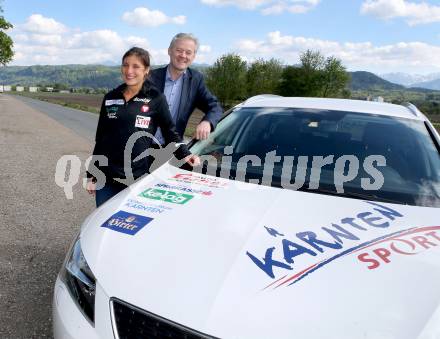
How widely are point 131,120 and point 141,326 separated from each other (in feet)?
5.42

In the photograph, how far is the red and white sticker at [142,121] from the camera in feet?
9.80

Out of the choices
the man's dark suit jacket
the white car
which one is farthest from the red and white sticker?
the man's dark suit jacket

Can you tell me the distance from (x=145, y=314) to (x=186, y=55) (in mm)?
2214

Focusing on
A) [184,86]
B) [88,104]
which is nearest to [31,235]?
[184,86]

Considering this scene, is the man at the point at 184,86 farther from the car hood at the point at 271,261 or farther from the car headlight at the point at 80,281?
the car headlight at the point at 80,281

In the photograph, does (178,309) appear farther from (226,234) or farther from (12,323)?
(12,323)

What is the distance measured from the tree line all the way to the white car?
73376 mm

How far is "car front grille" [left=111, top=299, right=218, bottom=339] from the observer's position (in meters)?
1.58

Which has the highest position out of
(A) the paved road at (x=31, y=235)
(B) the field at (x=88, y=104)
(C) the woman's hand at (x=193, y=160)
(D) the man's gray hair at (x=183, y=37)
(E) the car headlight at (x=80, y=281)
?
(D) the man's gray hair at (x=183, y=37)

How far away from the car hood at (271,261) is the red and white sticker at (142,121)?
26.5 inches

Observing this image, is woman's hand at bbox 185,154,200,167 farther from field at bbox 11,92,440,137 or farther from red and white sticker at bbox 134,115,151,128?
field at bbox 11,92,440,137

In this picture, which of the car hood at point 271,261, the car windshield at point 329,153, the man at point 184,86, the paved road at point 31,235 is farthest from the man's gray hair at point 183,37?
the paved road at point 31,235

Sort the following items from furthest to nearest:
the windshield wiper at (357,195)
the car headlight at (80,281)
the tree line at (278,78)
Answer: the tree line at (278,78) → the windshield wiper at (357,195) → the car headlight at (80,281)

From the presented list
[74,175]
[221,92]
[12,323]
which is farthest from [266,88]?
[12,323]
